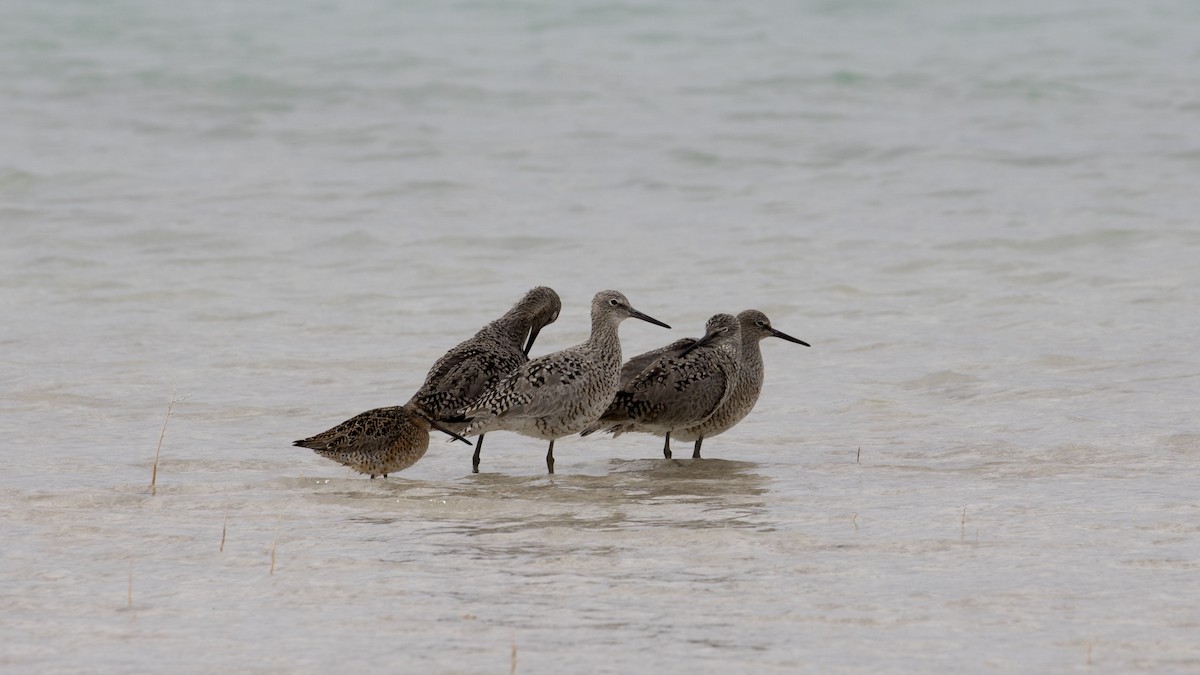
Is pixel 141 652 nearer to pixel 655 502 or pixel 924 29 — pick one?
pixel 655 502

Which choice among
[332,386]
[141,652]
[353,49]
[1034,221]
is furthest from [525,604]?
[353,49]

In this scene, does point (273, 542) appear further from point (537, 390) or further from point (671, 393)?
point (671, 393)

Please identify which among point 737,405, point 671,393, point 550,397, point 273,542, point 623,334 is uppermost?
point 273,542

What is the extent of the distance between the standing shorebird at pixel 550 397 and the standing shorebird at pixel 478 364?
15cm

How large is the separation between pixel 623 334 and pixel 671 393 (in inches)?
129

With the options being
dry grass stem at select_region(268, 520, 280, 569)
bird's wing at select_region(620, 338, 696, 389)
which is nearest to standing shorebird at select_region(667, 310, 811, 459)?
bird's wing at select_region(620, 338, 696, 389)

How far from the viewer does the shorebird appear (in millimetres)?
6949

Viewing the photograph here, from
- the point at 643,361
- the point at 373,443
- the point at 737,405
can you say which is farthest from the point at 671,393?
the point at 373,443

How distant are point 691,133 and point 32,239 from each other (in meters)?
7.55

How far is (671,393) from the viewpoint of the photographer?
7.64 meters

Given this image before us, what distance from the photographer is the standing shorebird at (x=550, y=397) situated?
727 centimetres

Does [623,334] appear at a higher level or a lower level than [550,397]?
lower

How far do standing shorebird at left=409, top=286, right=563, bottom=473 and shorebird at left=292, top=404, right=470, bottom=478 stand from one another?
0.43 m

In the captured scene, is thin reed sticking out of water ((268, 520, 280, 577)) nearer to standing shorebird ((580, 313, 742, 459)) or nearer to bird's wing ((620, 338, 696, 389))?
standing shorebird ((580, 313, 742, 459))
